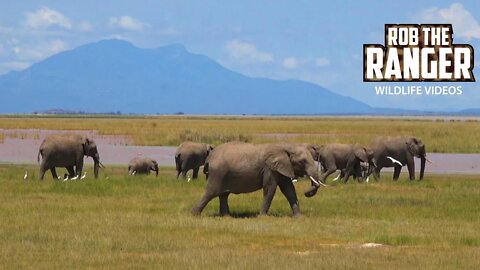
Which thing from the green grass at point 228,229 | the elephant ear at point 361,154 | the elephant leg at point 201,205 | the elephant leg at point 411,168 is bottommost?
the green grass at point 228,229

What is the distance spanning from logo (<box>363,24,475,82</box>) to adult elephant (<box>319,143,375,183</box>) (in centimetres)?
1751

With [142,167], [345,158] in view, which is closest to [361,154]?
[345,158]

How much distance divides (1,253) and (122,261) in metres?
2.20

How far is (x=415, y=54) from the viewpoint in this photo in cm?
5544

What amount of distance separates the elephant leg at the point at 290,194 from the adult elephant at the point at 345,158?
12238 mm

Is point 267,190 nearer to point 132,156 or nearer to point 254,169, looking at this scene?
point 254,169

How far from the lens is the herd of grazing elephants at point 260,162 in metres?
22.2

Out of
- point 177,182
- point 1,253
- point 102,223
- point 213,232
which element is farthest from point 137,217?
point 177,182

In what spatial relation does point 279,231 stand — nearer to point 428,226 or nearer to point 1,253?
point 428,226

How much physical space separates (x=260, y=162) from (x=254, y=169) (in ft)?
0.73

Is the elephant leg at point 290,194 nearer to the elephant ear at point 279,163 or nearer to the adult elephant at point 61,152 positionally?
the elephant ear at point 279,163

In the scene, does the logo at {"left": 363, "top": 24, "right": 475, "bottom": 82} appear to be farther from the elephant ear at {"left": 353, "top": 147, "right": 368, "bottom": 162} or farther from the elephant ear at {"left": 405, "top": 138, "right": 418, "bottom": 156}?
the elephant ear at {"left": 353, "top": 147, "right": 368, "bottom": 162}

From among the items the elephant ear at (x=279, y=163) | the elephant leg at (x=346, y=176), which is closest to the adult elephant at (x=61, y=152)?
the elephant leg at (x=346, y=176)

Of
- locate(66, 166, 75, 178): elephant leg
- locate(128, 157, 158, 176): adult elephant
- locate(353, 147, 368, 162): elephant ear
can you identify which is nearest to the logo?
locate(353, 147, 368, 162): elephant ear
